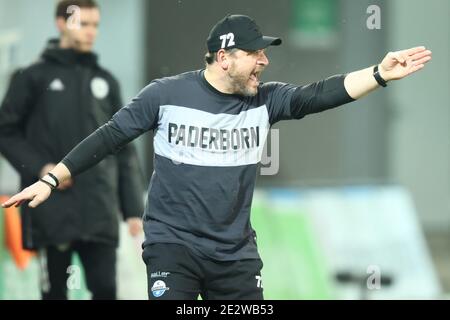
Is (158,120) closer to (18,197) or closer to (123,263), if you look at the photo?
(18,197)

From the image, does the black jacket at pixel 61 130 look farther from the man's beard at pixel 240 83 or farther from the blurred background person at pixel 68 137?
the man's beard at pixel 240 83

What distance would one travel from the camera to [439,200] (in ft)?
45.9

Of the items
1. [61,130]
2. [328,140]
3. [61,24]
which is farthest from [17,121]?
[328,140]

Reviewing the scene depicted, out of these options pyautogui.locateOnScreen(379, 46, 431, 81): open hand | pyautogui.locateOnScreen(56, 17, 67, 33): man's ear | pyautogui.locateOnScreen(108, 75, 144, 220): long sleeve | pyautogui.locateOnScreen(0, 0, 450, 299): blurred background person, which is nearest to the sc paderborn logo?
pyautogui.locateOnScreen(379, 46, 431, 81): open hand

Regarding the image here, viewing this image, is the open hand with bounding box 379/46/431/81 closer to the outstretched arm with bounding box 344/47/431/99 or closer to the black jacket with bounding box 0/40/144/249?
the outstretched arm with bounding box 344/47/431/99

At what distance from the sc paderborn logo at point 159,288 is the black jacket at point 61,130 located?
1498mm

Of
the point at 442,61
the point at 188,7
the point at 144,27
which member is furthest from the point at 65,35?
the point at 442,61

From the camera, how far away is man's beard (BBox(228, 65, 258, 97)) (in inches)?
237

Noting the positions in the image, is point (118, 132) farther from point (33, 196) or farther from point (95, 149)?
point (33, 196)

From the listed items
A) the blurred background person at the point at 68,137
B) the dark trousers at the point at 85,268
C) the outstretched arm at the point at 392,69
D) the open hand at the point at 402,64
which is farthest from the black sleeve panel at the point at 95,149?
the dark trousers at the point at 85,268

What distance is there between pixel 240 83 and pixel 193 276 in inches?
36.5

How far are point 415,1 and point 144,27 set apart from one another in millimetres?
4454

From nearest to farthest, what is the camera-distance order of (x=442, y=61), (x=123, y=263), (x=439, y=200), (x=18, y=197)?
(x=18, y=197)
(x=123, y=263)
(x=442, y=61)
(x=439, y=200)

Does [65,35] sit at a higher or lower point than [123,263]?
higher
